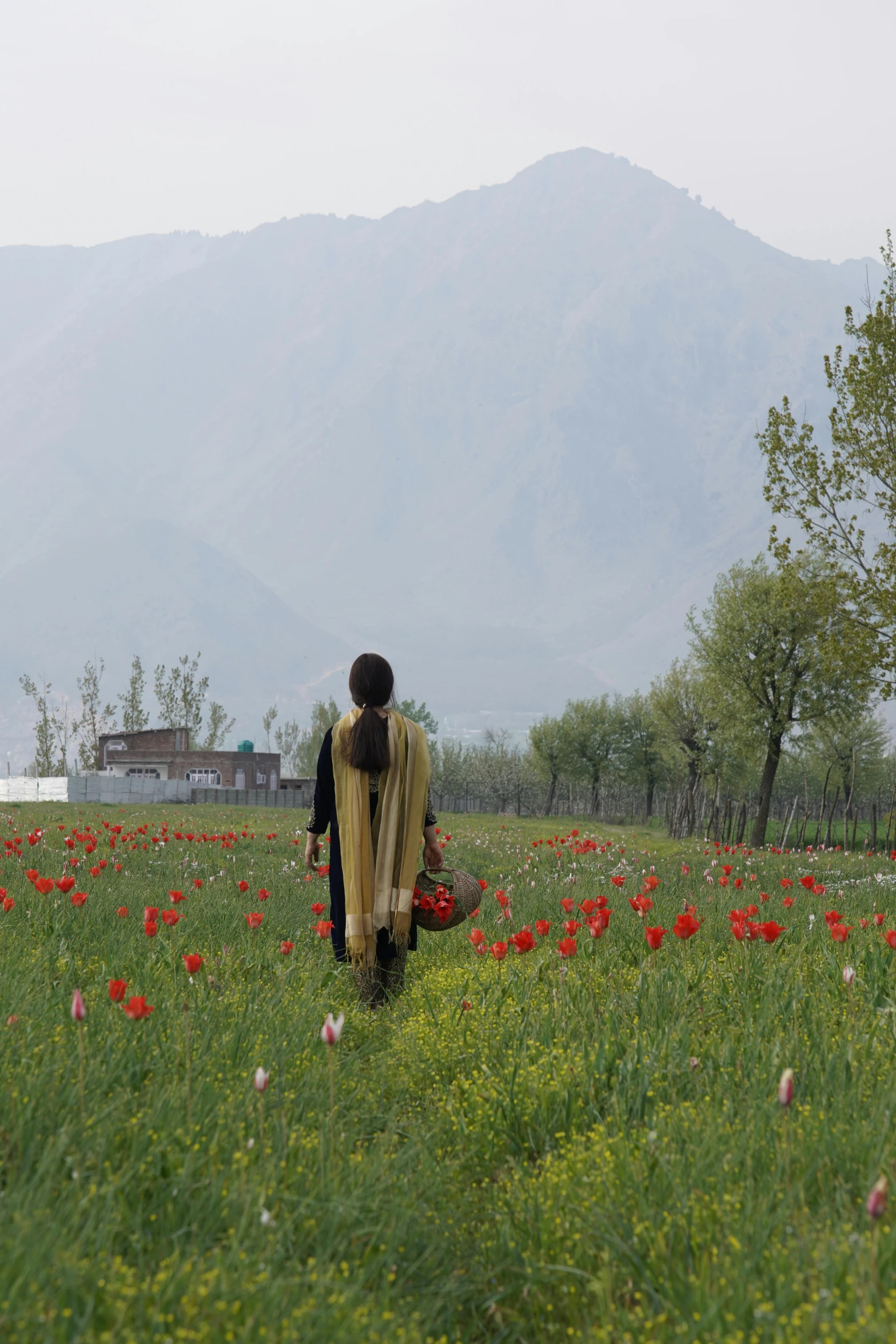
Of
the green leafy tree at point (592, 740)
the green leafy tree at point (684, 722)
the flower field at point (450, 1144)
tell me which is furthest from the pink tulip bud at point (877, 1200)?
the green leafy tree at point (592, 740)

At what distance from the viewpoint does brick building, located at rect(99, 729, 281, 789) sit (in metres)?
77.6

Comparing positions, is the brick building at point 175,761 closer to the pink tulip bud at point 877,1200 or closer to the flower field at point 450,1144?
the flower field at point 450,1144

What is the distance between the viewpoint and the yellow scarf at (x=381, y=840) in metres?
6.52

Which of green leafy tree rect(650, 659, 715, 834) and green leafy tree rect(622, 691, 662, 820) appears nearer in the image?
green leafy tree rect(650, 659, 715, 834)

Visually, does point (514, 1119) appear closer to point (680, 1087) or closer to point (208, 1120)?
point (680, 1087)

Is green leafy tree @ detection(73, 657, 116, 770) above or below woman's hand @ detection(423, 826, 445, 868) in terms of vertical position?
above

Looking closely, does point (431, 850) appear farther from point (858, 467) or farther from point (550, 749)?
point (550, 749)

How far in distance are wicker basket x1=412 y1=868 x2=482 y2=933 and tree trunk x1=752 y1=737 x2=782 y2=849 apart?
28.1 m

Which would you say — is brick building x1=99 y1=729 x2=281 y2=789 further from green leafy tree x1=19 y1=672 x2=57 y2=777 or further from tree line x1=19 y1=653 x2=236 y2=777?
green leafy tree x1=19 y1=672 x2=57 y2=777

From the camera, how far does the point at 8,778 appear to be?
59000 millimetres

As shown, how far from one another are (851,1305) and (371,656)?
4761mm

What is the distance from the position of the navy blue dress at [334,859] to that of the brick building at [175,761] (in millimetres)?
72389

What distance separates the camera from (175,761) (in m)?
77.6

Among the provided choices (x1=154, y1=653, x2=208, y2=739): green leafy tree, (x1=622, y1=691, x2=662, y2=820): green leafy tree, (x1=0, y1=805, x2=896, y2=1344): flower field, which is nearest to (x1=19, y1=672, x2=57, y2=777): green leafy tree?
(x1=154, y1=653, x2=208, y2=739): green leafy tree
